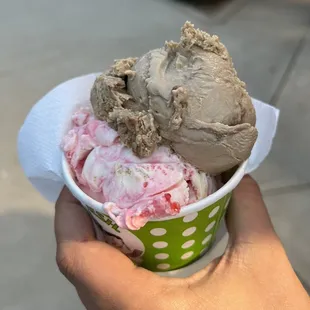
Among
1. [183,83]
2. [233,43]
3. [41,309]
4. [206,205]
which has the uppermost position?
[183,83]

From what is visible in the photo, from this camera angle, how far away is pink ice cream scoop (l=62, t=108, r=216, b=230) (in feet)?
1.83

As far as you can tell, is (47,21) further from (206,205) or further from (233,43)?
(206,205)

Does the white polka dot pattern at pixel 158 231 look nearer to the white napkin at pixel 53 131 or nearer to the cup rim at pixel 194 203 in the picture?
the cup rim at pixel 194 203

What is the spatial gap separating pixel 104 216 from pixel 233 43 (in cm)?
75

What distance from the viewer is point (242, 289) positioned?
0.61m

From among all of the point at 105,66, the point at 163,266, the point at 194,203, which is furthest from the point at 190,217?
the point at 105,66

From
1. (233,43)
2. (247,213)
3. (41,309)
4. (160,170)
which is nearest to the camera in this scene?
(160,170)

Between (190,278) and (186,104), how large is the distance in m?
0.20

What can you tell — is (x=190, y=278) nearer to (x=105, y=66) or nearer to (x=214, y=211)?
(x=214, y=211)

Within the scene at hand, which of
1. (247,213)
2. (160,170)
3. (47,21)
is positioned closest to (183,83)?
(160,170)

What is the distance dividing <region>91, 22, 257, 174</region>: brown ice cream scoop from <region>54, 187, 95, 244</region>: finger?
0.43ft

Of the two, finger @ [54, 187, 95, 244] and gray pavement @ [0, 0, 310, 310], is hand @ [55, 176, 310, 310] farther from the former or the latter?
gray pavement @ [0, 0, 310, 310]

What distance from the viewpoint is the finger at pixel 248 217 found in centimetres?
66

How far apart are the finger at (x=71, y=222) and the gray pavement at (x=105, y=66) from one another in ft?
0.74
